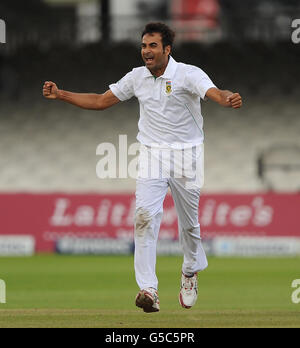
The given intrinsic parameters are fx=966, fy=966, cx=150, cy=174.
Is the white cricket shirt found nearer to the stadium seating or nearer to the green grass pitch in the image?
the green grass pitch

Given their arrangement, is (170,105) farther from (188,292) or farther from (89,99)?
(188,292)

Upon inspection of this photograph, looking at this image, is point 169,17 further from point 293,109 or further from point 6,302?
point 6,302

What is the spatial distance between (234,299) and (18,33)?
18270 millimetres

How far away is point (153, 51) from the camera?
28.2 ft

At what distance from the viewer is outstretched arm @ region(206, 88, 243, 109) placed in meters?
7.88

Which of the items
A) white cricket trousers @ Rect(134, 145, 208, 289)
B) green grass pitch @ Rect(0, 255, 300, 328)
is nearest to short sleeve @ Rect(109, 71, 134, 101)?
white cricket trousers @ Rect(134, 145, 208, 289)

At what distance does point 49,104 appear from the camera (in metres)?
28.5

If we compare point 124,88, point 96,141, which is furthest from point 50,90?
point 96,141

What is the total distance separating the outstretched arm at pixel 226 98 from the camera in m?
7.88

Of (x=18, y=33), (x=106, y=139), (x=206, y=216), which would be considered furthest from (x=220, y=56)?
(x=206, y=216)

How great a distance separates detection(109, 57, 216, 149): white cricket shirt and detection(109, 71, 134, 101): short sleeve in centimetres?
3

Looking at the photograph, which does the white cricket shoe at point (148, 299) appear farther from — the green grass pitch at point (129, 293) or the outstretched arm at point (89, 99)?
the outstretched arm at point (89, 99)

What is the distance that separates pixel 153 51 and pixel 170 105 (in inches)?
19.9

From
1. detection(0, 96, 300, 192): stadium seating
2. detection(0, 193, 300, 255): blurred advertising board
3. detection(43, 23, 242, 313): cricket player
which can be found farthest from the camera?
detection(0, 96, 300, 192): stadium seating
